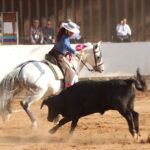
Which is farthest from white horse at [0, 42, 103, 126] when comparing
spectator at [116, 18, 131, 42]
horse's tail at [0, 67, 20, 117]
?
spectator at [116, 18, 131, 42]

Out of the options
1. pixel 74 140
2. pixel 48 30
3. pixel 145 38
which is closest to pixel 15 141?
pixel 74 140

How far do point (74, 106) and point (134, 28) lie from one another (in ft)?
44.7

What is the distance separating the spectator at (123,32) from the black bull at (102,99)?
35.4 ft

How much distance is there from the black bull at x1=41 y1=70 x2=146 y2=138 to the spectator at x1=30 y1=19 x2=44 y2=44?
34.2 ft

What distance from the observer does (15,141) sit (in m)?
12.2

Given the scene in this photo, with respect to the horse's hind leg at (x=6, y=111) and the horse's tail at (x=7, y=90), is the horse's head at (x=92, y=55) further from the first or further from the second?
the horse's hind leg at (x=6, y=111)

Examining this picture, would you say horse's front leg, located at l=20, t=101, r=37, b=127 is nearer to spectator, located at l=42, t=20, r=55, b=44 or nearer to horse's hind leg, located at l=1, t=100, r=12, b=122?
horse's hind leg, located at l=1, t=100, r=12, b=122

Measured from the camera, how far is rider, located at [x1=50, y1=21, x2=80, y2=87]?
1350 cm

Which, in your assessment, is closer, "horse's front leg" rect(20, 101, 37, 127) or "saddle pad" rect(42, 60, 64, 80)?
"horse's front leg" rect(20, 101, 37, 127)

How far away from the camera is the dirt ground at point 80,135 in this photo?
1133 cm

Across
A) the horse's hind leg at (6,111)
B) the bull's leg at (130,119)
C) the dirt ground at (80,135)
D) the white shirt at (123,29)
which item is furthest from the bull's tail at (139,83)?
the white shirt at (123,29)

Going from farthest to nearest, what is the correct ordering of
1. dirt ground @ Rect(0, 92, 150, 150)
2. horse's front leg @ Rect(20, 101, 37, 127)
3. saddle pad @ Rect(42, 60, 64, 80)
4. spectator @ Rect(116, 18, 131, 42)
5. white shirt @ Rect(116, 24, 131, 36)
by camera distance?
white shirt @ Rect(116, 24, 131, 36) → spectator @ Rect(116, 18, 131, 42) → saddle pad @ Rect(42, 60, 64, 80) → horse's front leg @ Rect(20, 101, 37, 127) → dirt ground @ Rect(0, 92, 150, 150)

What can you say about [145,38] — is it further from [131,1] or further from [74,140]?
[74,140]

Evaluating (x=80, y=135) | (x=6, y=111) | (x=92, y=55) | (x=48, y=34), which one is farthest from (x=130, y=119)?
(x=48, y=34)
